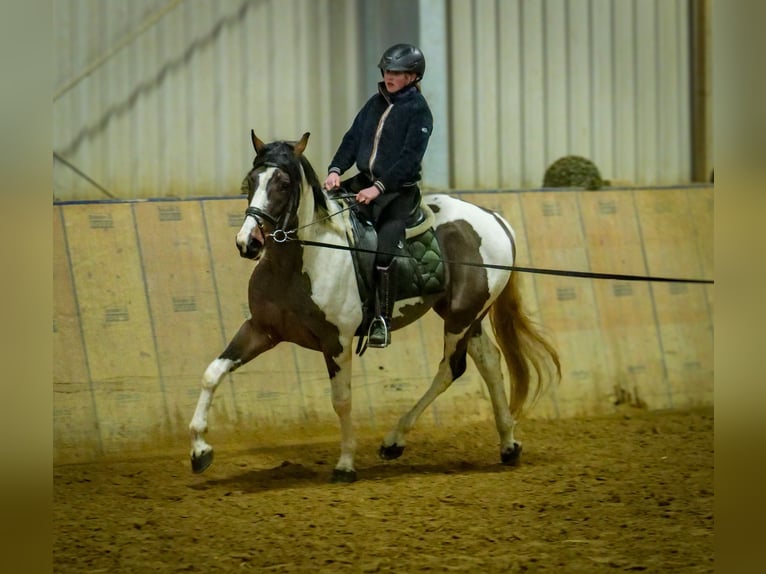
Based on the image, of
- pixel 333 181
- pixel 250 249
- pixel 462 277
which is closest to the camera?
pixel 250 249

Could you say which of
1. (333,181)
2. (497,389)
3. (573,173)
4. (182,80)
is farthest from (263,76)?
(573,173)

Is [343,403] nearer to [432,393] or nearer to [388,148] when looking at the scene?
[432,393]

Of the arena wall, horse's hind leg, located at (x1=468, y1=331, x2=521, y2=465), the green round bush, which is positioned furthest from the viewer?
the green round bush

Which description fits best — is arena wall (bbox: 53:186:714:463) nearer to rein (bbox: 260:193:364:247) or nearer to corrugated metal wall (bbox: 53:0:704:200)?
corrugated metal wall (bbox: 53:0:704:200)

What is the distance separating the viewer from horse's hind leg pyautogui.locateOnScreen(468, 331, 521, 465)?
18.0ft

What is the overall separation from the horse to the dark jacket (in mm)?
226

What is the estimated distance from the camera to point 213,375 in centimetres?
480

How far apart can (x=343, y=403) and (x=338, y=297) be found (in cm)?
45

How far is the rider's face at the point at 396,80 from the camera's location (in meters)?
4.72

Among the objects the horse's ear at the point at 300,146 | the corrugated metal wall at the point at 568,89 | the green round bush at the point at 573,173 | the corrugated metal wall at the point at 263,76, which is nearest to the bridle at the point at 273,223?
the horse's ear at the point at 300,146

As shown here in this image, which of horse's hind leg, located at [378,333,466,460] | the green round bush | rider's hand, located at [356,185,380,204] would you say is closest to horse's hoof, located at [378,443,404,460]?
horse's hind leg, located at [378,333,466,460]

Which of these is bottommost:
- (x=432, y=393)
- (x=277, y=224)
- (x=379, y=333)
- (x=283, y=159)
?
(x=432, y=393)
